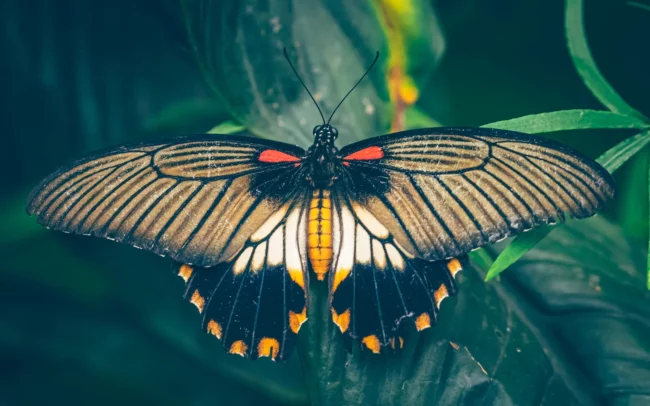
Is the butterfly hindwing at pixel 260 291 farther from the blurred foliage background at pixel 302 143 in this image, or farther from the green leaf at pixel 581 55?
the green leaf at pixel 581 55

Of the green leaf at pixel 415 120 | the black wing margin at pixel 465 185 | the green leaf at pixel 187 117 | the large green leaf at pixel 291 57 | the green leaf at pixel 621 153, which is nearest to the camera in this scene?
the black wing margin at pixel 465 185

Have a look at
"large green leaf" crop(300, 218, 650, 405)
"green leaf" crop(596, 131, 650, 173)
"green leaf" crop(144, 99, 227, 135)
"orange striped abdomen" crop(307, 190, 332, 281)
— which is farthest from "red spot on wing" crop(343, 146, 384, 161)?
"green leaf" crop(144, 99, 227, 135)

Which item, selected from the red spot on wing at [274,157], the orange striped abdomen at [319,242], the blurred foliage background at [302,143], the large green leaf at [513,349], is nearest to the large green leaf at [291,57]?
the blurred foliage background at [302,143]

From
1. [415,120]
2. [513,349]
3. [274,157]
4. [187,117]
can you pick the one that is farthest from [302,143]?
[513,349]

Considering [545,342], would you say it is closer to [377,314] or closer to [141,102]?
[377,314]

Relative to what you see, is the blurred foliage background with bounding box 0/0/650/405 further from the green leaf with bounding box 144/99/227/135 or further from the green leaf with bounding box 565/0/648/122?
the green leaf with bounding box 565/0/648/122

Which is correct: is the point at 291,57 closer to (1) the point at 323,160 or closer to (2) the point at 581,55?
(1) the point at 323,160

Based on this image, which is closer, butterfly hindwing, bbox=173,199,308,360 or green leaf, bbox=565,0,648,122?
butterfly hindwing, bbox=173,199,308,360

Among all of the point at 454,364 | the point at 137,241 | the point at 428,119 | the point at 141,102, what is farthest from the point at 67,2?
the point at 454,364
